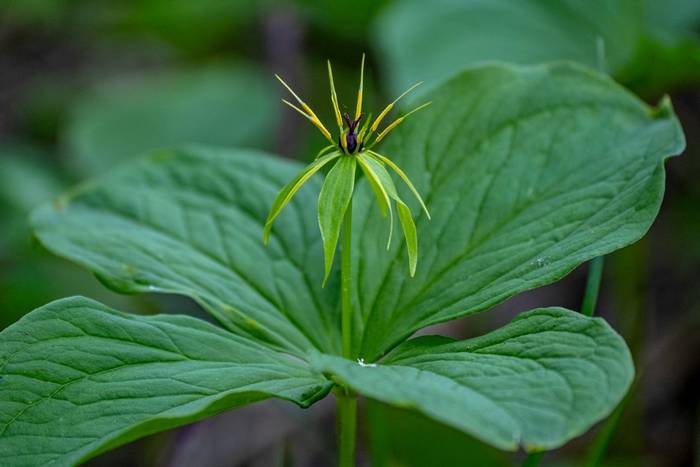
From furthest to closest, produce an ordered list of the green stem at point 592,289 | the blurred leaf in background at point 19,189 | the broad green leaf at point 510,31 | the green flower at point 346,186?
the blurred leaf in background at point 19,189 < the broad green leaf at point 510,31 < the green stem at point 592,289 < the green flower at point 346,186

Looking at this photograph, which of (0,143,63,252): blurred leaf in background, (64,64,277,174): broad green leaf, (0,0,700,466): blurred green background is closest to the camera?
(0,0,700,466): blurred green background

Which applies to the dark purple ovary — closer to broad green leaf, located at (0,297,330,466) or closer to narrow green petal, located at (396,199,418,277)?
narrow green petal, located at (396,199,418,277)

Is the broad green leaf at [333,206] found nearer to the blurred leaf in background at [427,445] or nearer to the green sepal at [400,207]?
the green sepal at [400,207]

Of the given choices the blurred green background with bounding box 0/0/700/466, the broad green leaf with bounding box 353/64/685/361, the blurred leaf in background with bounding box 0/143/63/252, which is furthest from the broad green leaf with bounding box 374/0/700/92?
the blurred leaf in background with bounding box 0/143/63/252

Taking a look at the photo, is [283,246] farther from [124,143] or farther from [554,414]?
[124,143]

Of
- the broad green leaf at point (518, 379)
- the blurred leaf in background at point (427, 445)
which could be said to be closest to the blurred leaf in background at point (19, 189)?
the blurred leaf in background at point (427, 445)

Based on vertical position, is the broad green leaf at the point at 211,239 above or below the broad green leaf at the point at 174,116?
below

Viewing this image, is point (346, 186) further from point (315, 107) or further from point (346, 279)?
point (315, 107)

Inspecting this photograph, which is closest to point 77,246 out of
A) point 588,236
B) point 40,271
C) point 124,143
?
point 588,236
